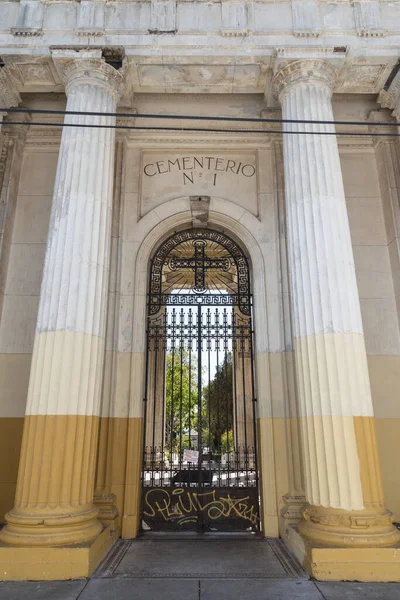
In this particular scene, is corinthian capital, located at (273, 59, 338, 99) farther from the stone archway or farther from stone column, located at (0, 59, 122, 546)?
stone column, located at (0, 59, 122, 546)

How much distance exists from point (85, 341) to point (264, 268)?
462 centimetres

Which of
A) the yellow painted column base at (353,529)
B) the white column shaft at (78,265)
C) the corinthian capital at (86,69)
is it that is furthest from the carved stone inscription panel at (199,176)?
the yellow painted column base at (353,529)

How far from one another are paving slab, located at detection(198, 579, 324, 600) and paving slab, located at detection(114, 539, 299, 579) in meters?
0.27

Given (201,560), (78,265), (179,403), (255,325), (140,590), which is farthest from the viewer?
(179,403)

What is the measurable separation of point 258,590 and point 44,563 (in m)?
2.89

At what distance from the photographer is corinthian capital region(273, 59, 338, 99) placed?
856 centimetres

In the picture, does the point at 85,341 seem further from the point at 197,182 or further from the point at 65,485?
the point at 197,182

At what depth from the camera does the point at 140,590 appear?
18.2ft

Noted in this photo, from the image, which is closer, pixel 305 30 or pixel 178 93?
pixel 305 30

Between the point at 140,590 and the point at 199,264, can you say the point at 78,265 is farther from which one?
the point at 140,590

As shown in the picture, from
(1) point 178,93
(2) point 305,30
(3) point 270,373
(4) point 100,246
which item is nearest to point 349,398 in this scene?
(3) point 270,373

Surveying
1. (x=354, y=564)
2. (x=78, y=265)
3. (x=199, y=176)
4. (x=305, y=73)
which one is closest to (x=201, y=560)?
(x=354, y=564)

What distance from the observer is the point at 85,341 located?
707 centimetres

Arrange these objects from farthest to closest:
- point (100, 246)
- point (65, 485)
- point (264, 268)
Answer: point (264, 268), point (100, 246), point (65, 485)
